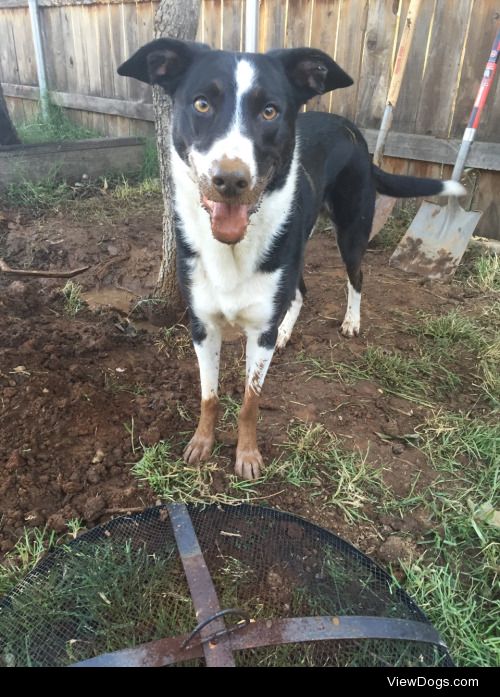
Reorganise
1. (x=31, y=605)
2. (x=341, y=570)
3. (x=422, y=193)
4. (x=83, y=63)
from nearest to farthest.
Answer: (x=31, y=605)
(x=341, y=570)
(x=422, y=193)
(x=83, y=63)

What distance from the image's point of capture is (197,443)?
2312mm

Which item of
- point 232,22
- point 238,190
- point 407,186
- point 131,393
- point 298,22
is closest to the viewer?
point 238,190

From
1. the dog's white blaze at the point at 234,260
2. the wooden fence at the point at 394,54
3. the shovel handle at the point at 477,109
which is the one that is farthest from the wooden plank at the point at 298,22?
the dog's white blaze at the point at 234,260

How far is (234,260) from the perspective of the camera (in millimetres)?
2059

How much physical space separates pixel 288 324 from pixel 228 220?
1502 millimetres

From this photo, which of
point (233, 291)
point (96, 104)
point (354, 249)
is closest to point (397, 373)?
point (354, 249)

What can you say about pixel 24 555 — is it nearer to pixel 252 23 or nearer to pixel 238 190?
pixel 238 190

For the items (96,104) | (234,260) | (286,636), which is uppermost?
(234,260)

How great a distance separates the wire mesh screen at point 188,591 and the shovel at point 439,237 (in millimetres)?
2949

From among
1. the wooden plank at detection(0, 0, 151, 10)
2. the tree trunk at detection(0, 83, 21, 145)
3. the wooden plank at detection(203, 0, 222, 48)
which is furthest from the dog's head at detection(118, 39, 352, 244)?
the wooden plank at detection(0, 0, 151, 10)

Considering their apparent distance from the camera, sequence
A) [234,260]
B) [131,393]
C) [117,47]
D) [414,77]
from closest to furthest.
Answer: [234,260]
[131,393]
[414,77]
[117,47]
